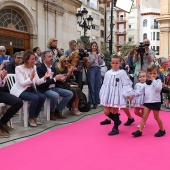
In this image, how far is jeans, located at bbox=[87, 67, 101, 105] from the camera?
22.5ft

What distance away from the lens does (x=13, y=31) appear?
1082 centimetres

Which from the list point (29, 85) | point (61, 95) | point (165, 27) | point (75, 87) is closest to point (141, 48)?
point (75, 87)

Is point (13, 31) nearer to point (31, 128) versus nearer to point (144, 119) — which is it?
point (31, 128)

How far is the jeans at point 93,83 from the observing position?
6848 mm

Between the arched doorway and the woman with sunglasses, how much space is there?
529 centimetres

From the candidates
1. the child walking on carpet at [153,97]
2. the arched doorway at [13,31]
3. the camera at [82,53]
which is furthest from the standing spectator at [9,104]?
the arched doorway at [13,31]

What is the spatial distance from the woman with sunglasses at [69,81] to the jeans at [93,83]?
0.75 meters

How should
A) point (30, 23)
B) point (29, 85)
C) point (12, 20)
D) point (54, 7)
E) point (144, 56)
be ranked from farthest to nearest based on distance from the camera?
point (54, 7), point (30, 23), point (12, 20), point (144, 56), point (29, 85)

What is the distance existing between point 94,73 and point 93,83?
0.84 ft

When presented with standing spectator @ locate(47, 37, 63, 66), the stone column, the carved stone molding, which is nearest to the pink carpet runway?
standing spectator @ locate(47, 37, 63, 66)

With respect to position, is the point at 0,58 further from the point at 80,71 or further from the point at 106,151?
the point at 106,151

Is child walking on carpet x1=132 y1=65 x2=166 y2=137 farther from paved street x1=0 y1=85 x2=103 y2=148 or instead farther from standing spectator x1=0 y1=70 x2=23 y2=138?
standing spectator x1=0 y1=70 x2=23 y2=138

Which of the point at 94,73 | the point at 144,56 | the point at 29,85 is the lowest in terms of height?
the point at 29,85

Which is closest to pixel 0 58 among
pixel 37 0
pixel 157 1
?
pixel 37 0
